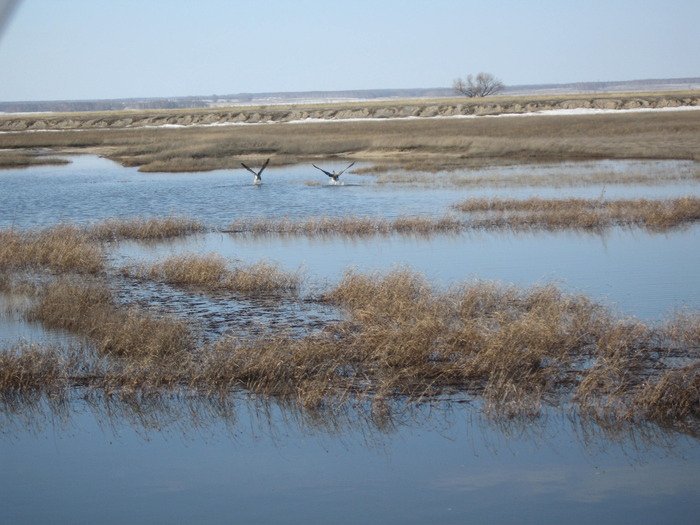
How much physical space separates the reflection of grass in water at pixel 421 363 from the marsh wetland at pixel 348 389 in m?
0.03

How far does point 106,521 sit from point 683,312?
7927 mm

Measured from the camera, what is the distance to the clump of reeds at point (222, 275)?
43.6ft

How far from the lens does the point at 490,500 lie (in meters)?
6.84

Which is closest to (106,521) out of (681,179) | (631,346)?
(631,346)

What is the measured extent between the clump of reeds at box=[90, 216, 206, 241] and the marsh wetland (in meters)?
2.95

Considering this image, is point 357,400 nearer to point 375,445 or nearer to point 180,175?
point 375,445

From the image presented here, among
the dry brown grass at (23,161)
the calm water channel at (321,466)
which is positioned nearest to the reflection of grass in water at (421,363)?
the calm water channel at (321,466)

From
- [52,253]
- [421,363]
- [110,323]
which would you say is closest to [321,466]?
[421,363]

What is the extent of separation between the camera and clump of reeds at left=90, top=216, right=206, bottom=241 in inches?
757

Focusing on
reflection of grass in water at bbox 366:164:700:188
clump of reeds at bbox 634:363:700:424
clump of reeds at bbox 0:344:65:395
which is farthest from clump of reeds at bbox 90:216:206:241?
clump of reeds at bbox 634:363:700:424

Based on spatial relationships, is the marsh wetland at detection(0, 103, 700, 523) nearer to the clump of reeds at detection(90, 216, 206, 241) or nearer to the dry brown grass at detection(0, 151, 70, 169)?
the clump of reeds at detection(90, 216, 206, 241)

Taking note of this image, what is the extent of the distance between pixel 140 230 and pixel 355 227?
4903 millimetres

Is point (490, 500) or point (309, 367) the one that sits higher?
point (309, 367)

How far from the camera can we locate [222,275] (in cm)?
1395
